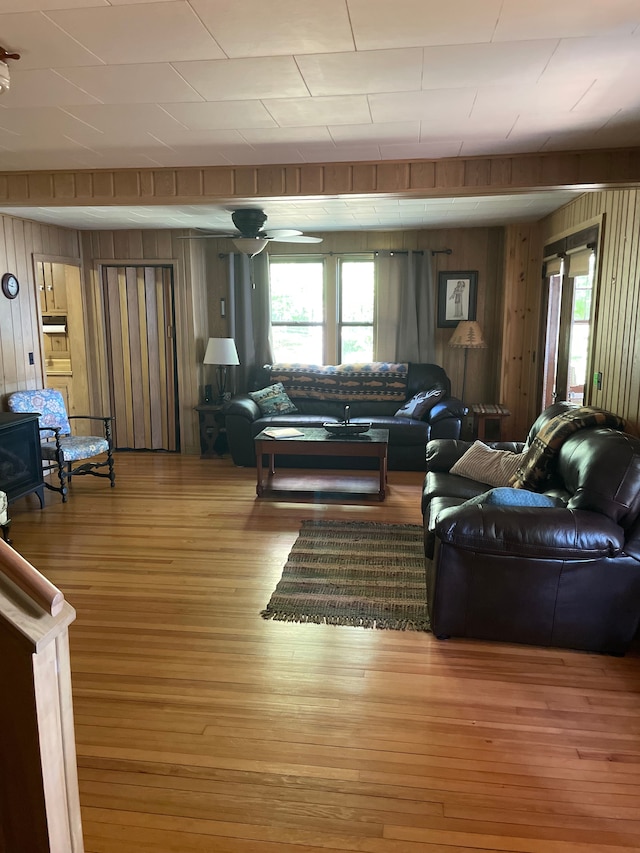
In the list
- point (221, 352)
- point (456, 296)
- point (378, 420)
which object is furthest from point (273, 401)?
point (456, 296)

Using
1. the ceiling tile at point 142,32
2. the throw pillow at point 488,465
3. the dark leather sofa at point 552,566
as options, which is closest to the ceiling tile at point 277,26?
the ceiling tile at point 142,32

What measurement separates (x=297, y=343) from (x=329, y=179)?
3.67 m

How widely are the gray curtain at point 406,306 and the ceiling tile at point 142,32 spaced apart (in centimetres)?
482

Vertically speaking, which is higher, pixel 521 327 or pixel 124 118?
pixel 124 118

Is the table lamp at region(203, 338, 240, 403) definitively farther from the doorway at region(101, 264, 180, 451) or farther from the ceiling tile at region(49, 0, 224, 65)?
the ceiling tile at region(49, 0, 224, 65)

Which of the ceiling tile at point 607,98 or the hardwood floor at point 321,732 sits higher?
the ceiling tile at point 607,98

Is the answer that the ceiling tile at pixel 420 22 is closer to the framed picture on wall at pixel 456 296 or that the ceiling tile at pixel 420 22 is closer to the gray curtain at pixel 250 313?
the framed picture on wall at pixel 456 296

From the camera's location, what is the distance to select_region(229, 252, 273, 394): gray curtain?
7.08 metres

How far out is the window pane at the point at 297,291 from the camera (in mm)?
7207

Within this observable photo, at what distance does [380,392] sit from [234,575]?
344cm

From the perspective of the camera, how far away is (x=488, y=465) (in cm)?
405

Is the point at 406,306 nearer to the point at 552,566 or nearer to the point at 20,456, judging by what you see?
the point at 20,456

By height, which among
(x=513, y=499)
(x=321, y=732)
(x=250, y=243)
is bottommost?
(x=321, y=732)

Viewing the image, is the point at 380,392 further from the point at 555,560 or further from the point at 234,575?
the point at 555,560
